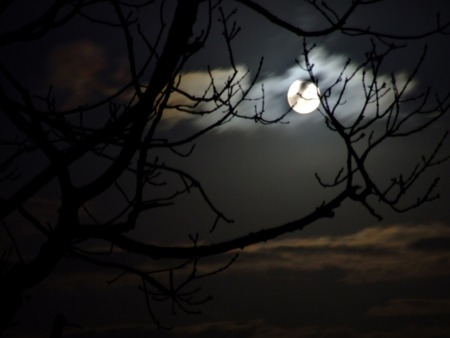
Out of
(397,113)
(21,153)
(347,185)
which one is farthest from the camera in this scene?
(21,153)

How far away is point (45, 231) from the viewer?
3.67 meters

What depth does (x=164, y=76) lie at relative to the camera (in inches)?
121

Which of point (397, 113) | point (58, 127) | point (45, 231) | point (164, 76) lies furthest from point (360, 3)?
point (45, 231)

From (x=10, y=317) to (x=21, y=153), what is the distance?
1679mm

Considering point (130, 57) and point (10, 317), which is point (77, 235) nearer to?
point (10, 317)

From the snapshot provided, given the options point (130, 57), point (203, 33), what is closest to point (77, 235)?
point (130, 57)

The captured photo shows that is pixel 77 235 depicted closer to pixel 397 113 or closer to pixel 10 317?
pixel 10 317

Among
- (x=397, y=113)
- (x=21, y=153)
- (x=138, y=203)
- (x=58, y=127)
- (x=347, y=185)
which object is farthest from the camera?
(x=21, y=153)

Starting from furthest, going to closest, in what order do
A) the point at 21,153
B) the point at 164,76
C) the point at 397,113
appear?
the point at 21,153 → the point at 397,113 → the point at 164,76

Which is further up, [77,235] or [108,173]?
[108,173]

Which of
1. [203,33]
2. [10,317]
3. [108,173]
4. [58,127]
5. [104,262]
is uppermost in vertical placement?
[203,33]

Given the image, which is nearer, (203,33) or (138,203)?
(138,203)

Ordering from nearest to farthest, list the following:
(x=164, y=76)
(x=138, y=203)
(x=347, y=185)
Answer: (x=164, y=76) < (x=138, y=203) < (x=347, y=185)

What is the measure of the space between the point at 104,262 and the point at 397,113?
2.35 m
